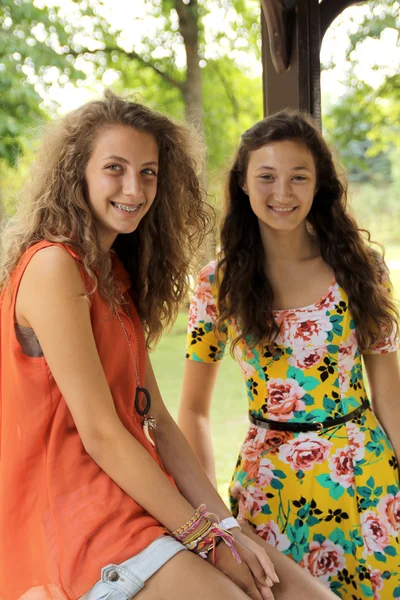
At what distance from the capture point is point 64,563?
137cm

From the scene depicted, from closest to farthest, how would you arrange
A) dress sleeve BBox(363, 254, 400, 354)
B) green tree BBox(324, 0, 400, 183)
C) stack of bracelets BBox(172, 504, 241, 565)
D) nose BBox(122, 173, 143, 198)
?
stack of bracelets BBox(172, 504, 241, 565), nose BBox(122, 173, 143, 198), dress sleeve BBox(363, 254, 400, 354), green tree BBox(324, 0, 400, 183)

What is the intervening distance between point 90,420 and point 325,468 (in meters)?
0.71

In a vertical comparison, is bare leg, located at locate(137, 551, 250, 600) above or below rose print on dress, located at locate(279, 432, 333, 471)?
below

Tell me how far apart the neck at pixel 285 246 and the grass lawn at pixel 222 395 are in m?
3.61

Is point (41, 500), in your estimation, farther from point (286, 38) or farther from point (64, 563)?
point (286, 38)

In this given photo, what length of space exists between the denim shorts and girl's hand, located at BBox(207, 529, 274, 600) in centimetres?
11

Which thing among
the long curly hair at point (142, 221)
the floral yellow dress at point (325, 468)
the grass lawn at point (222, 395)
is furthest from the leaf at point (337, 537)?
the grass lawn at point (222, 395)

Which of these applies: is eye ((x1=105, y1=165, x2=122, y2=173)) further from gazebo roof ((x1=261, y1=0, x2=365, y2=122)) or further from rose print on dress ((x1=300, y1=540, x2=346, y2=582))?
rose print on dress ((x1=300, y1=540, x2=346, y2=582))

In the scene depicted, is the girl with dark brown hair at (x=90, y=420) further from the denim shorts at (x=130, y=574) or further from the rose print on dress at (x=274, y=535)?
the rose print on dress at (x=274, y=535)

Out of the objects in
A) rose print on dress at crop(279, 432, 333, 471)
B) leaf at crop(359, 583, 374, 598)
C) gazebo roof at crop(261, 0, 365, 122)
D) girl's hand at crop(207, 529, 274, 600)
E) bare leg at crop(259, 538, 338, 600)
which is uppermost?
gazebo roof at crop(261, 0, 365, 122)

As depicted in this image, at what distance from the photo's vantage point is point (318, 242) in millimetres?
2020

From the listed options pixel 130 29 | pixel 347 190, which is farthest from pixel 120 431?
pixel 130 29

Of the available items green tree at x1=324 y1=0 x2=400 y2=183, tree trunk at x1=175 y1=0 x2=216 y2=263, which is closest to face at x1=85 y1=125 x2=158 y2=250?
green tree at x1=324 y1=0 x2=400 y2=183

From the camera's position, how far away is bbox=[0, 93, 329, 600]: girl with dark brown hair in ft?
4.50
